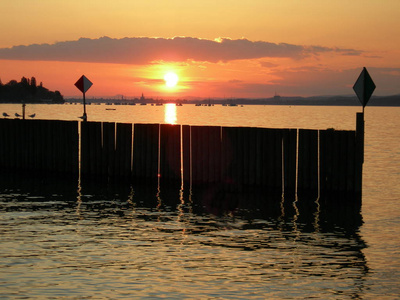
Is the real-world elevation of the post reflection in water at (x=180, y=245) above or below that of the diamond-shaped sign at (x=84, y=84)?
below

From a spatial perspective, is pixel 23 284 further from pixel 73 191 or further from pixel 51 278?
pixel 73 191

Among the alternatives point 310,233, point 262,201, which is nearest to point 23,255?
point 310,233

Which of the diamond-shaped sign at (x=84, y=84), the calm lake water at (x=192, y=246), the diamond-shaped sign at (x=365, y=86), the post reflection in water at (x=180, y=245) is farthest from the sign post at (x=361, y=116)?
the diamond-shaped sign at (x=84, y=84)

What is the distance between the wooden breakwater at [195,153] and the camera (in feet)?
65.8

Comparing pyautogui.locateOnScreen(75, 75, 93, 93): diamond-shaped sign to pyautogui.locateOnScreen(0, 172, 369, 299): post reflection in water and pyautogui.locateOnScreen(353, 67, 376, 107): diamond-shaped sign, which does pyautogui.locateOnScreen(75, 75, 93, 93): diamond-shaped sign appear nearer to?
pyautogui.locateOnScreen(0, 172, 369, 299): post reflection in water

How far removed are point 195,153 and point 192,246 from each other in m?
9.37

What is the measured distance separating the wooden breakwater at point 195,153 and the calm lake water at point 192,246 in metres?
0.88

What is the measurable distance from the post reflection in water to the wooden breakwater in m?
0.89

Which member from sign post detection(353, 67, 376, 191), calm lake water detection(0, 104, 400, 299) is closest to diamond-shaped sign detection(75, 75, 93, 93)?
calm lake water detection(0, 104, 400, 299)

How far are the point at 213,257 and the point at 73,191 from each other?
1062 cm

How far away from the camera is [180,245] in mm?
13344

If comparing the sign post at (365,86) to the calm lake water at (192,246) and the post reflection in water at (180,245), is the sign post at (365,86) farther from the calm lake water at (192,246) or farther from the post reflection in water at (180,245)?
the post reflection in water at (180,245)

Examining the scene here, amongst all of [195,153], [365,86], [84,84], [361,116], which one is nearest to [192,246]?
[361,116]

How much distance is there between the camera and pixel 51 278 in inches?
421
